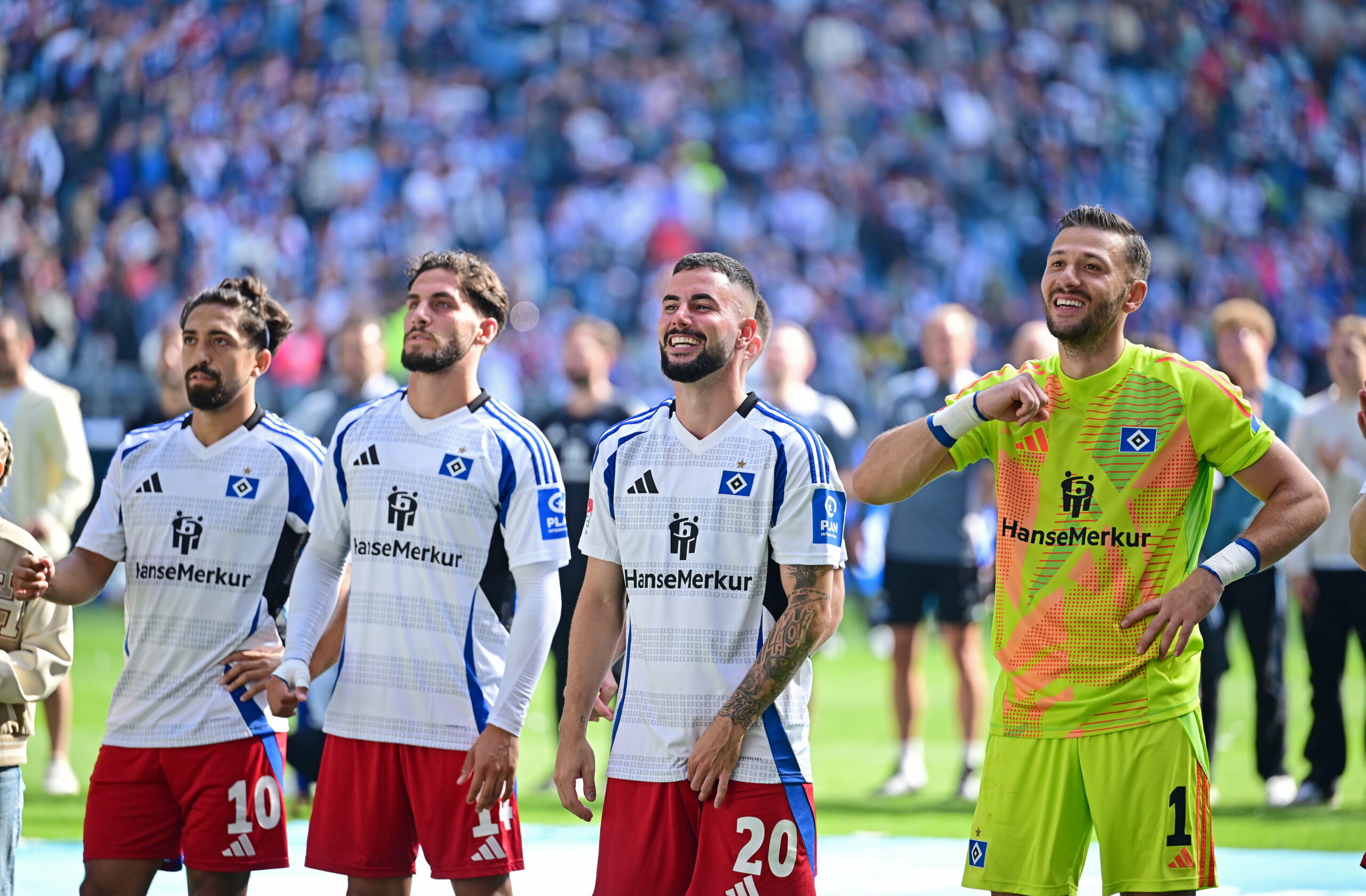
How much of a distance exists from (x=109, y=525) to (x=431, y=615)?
1244 millimetres

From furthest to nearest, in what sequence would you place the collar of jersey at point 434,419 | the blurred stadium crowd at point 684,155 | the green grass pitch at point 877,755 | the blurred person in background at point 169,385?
the blurred stadium crowd at point 684,155 → the blurred person in background at point 169,385 → the green grass pitch at point 877,755 → the collar of jersey at point 434,419

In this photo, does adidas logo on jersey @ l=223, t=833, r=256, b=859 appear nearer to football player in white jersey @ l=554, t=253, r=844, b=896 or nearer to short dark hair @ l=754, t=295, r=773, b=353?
football player in white jersey @ l=554, t=253, r=844, b=896

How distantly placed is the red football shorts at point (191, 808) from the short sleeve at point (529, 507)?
1.07 metres

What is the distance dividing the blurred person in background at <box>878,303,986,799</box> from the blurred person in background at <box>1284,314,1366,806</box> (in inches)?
66.5

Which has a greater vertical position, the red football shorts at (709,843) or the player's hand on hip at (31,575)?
the player's hand on hip at (31,575)

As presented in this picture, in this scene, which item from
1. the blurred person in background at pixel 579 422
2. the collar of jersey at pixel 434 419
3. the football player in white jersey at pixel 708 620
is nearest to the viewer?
the football player in white jersey at pixel 708 620

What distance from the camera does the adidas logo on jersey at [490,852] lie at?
4391mm

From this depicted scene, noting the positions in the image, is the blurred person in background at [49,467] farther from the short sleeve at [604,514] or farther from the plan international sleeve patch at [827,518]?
the plan international sleeve patch at [827,518]

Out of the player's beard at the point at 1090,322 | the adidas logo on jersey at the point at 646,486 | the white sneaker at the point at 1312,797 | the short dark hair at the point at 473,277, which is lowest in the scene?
the white sneaker at the point at 1312,797

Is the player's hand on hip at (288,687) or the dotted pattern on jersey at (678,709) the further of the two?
the player's hand on hip at (288,687)

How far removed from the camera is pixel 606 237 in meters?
21.0

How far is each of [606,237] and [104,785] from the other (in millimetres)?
16777

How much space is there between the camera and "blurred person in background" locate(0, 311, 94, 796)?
786 cm

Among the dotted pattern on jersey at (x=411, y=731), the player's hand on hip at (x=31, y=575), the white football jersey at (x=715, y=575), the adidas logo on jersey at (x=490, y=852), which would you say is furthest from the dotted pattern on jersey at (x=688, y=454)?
the player's hand on hip at (x=31, y=575)
